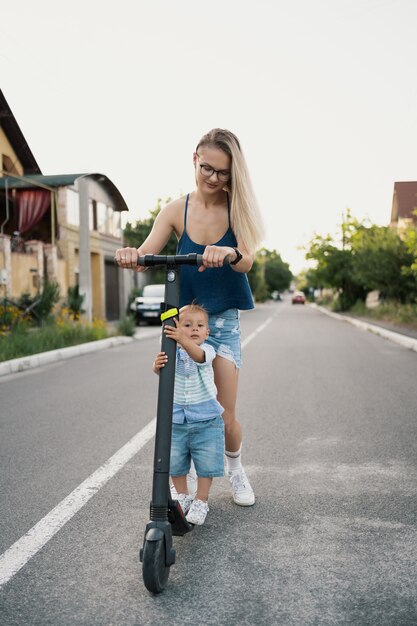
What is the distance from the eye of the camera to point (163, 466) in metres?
2.67

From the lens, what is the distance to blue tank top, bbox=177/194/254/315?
3262 mm

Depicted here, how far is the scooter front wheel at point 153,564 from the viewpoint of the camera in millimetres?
2518

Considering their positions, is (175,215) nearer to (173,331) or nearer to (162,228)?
(162,228)

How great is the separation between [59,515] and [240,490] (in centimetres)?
102

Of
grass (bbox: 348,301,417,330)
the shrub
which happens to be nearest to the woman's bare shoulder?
the shrub

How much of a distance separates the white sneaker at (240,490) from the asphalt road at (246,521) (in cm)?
6

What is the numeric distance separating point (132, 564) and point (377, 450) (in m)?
2.72

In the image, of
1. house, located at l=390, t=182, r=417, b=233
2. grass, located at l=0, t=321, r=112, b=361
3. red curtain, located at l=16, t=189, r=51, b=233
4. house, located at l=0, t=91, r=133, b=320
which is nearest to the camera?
grass, located at l=0, t=321, r=112, b=361

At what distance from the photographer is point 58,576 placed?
277 centimetres

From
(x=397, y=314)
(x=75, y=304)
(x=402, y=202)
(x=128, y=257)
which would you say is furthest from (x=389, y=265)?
(x=128, y=257)

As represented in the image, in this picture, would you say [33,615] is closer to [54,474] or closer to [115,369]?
[54,474]

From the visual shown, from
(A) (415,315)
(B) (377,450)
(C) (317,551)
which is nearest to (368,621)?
(C) (317,551)

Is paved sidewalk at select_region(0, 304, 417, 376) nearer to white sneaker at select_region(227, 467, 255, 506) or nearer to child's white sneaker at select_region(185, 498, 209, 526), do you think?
white sneaker at select_region(227, 467, 255, 506)

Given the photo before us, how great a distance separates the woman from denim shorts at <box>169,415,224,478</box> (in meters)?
0.31
